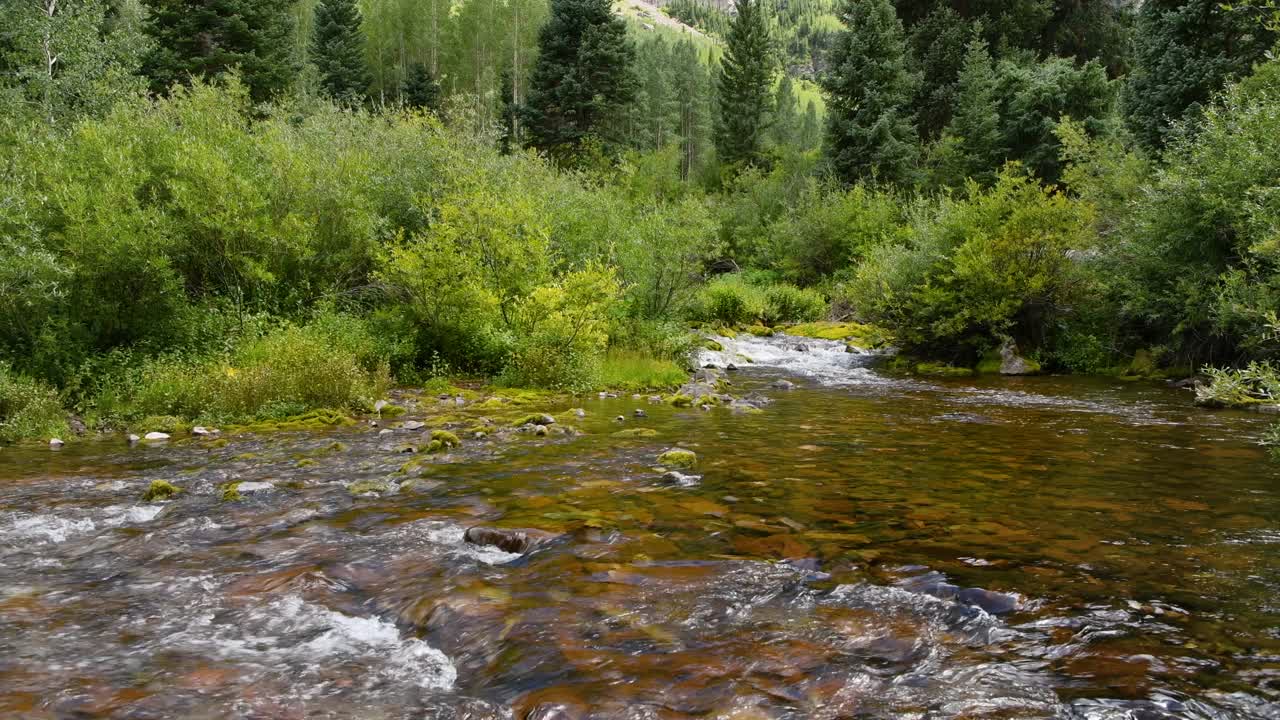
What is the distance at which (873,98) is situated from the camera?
4384cm

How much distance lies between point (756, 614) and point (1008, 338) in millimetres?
21185

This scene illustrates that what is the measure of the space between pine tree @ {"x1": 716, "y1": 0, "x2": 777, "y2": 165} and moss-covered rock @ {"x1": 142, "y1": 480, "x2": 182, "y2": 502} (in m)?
57.0

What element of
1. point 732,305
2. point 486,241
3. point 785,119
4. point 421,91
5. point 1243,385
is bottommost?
point 732,305

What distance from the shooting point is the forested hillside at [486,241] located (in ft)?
45.2

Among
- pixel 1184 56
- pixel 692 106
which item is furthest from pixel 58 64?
pixel 692 106

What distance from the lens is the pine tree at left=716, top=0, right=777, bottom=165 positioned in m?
62.4

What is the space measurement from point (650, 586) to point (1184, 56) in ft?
105

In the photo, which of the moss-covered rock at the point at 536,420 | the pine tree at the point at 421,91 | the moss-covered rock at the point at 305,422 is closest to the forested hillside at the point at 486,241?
the moss-covered rock at the point at 305,422

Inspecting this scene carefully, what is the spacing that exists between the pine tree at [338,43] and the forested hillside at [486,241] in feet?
57.5

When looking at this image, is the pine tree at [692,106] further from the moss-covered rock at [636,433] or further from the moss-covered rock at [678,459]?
the moss-covered rock at [678,459]

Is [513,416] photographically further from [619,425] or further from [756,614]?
[756,614]

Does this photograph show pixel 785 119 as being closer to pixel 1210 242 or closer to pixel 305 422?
pixel 1210 242

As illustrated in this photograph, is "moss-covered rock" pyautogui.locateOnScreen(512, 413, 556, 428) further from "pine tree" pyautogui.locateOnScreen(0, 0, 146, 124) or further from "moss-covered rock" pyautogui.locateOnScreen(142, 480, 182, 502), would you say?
"pine tree" pyautogui.locateOnScreen(0, 0, 146, 124)

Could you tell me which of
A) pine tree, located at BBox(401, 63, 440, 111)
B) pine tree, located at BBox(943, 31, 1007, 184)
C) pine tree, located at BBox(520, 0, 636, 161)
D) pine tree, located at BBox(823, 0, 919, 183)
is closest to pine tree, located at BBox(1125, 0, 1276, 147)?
pine tree, located at BBox(943, 31, 1007, 184)
